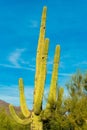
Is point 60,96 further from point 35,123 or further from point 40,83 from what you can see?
point 40,83

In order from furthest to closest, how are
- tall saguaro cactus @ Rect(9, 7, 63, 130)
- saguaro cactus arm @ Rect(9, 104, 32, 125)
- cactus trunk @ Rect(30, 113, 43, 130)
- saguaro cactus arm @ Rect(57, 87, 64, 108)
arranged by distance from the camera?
saguaro cactus arm @ Rect(57, 87, 64, 108) < saguaro cactus arm @ Rect(9, 104, 32, 125) < cactus trunk @ Rect(30, 113, 43, 130) < tall saguaro cactus @ Rect(9, 7, 63, 130)

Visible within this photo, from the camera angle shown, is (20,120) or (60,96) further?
(60,96)

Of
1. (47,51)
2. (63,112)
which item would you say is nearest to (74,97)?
(63,112)

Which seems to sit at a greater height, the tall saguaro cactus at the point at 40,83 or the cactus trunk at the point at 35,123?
the tall saguaro cactus at the point at 40,83

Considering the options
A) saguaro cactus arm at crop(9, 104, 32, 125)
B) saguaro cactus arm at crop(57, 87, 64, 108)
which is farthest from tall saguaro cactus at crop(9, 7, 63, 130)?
saguaro cactus arm at crop(57, 87, 64, 108)

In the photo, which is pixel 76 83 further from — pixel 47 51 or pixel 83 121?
pixel 47 51

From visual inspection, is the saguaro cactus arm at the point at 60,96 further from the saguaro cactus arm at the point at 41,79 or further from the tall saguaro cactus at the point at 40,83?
the saguaro cactus arm at the point at 41,79

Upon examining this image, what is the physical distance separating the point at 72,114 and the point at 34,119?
14.9 feet

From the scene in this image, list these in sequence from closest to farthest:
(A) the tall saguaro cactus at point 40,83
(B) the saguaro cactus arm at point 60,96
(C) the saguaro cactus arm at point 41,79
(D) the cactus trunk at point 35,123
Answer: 1. (C) the saguaro cactus arm at point 41,79
2. (A) the tall saguaro cactus at point 40,83
3. (D) the cactus trunk at point 35,123
4. (B) the saguaro cactus arm at point 60,96

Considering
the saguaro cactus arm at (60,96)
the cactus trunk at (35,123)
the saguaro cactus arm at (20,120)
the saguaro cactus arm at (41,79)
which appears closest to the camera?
the saguaro cactus arm at (41,79)

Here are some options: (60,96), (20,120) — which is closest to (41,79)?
(20,120)

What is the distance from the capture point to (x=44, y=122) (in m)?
22.8

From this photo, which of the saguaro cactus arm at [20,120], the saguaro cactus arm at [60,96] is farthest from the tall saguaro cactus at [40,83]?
the saguaro cactus arm at [60,96]

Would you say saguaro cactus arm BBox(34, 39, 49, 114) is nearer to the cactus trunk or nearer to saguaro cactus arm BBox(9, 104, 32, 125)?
the cactus trunk
